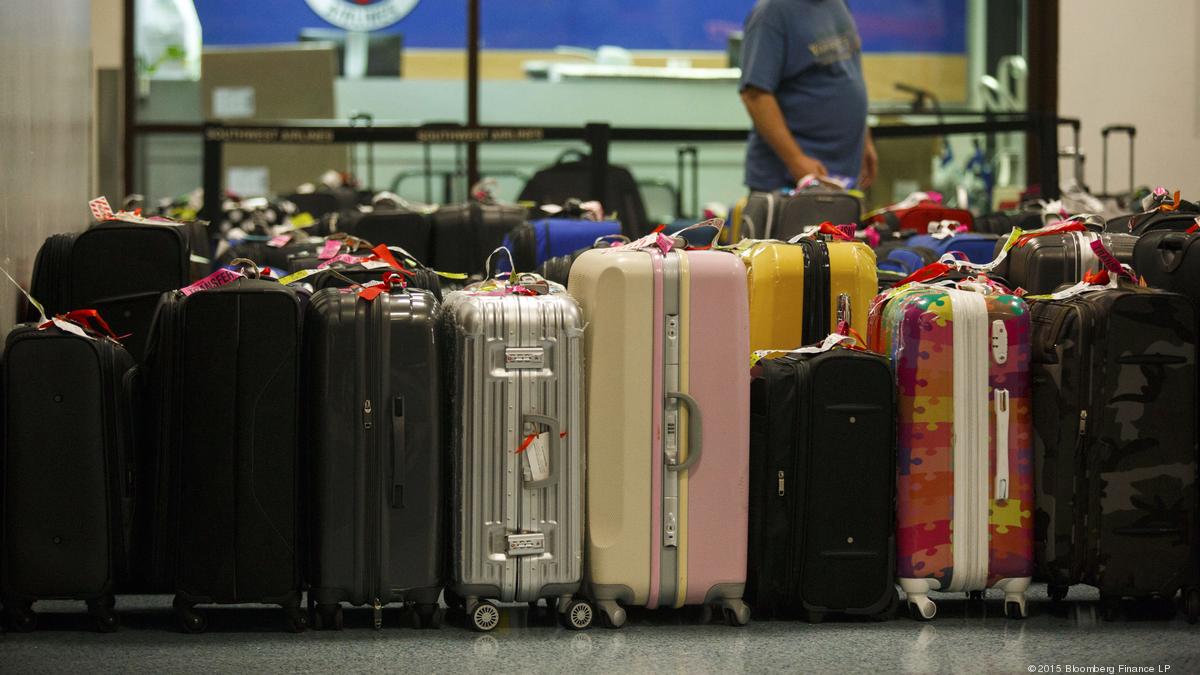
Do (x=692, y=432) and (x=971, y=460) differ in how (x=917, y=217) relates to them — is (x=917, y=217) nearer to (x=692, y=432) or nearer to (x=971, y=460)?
(x=971, y=460)

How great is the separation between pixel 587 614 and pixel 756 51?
2.87 metres

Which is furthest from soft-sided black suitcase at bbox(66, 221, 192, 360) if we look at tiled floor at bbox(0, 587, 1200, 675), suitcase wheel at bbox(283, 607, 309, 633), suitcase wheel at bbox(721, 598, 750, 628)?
suitcase wheel at bbox(721, 598, 750, 628)

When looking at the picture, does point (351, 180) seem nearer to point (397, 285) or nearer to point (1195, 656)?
point (397, 285)

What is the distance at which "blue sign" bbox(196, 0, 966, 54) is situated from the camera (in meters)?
10.8

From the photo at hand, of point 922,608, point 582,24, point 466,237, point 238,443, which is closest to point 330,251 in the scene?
point 238,443

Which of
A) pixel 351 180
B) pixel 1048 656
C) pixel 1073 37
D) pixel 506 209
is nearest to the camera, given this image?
pixel 1048 656

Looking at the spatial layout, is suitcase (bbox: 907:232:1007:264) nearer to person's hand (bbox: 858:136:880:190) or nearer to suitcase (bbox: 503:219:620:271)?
suitcase (bbox: 503:219:620:271)

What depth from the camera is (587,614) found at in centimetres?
317

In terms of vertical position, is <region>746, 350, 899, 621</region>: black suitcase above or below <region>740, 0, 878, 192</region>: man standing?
below

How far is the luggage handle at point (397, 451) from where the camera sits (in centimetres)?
307

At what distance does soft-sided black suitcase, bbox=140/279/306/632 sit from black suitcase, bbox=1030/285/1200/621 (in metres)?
1.69

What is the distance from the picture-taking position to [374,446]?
3.08 meters

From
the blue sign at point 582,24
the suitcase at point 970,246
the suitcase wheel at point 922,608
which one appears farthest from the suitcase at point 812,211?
the blue sign at point 582,24

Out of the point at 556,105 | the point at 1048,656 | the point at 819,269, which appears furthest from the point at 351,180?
the point at 1048,656
